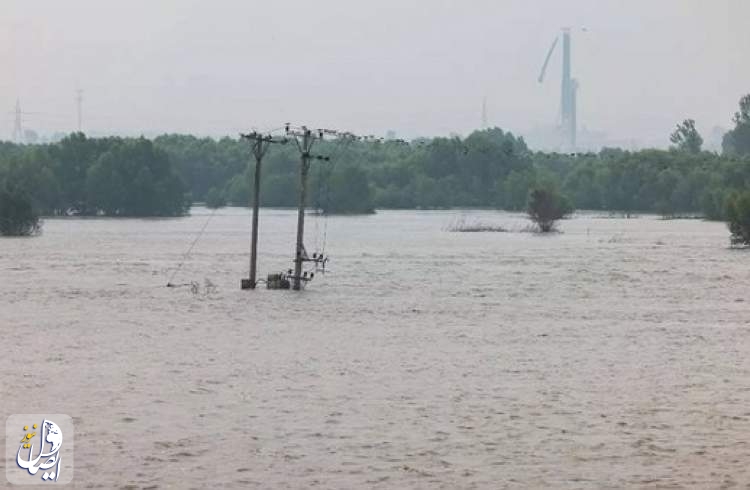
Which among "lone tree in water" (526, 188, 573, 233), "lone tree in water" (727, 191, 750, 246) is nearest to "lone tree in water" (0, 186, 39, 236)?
"lone tree in water" (526, 188, 573, 233)

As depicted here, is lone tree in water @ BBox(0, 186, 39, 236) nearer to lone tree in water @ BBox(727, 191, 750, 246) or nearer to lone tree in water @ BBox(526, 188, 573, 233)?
lone tree in water @ BBox(526, 188, 573, 233)

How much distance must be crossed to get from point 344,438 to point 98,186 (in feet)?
456

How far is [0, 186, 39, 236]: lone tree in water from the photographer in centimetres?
12111

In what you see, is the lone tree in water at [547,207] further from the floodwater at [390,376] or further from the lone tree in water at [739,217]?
the floodwater at [390,376]

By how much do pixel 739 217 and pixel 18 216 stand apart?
182 ft

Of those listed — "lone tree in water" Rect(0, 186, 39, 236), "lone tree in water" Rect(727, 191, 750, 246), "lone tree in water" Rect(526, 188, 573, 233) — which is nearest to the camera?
"lone tree in water" Rect(727, 191, 750, 246)

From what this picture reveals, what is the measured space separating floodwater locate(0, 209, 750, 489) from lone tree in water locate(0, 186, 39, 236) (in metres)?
43.9

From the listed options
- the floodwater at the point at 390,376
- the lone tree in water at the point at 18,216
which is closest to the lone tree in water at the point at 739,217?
the floodwater at the point at 390,376

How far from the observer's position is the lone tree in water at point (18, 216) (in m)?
121

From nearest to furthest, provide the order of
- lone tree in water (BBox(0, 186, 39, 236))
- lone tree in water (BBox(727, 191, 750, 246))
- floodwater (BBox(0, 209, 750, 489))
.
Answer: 1. floodwater (BBox(0, 209, 750, 489))
2. lone tree in water (BBox(727, 191, 750, 246))
3. lone tree in water (BBox(0, 186, 39, 236))

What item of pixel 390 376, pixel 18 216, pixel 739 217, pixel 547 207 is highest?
pixel 739 217

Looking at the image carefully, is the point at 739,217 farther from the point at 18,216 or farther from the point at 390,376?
the point at 390,376

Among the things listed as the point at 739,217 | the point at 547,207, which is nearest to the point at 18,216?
the point at 547,207

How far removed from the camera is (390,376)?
112 feet
